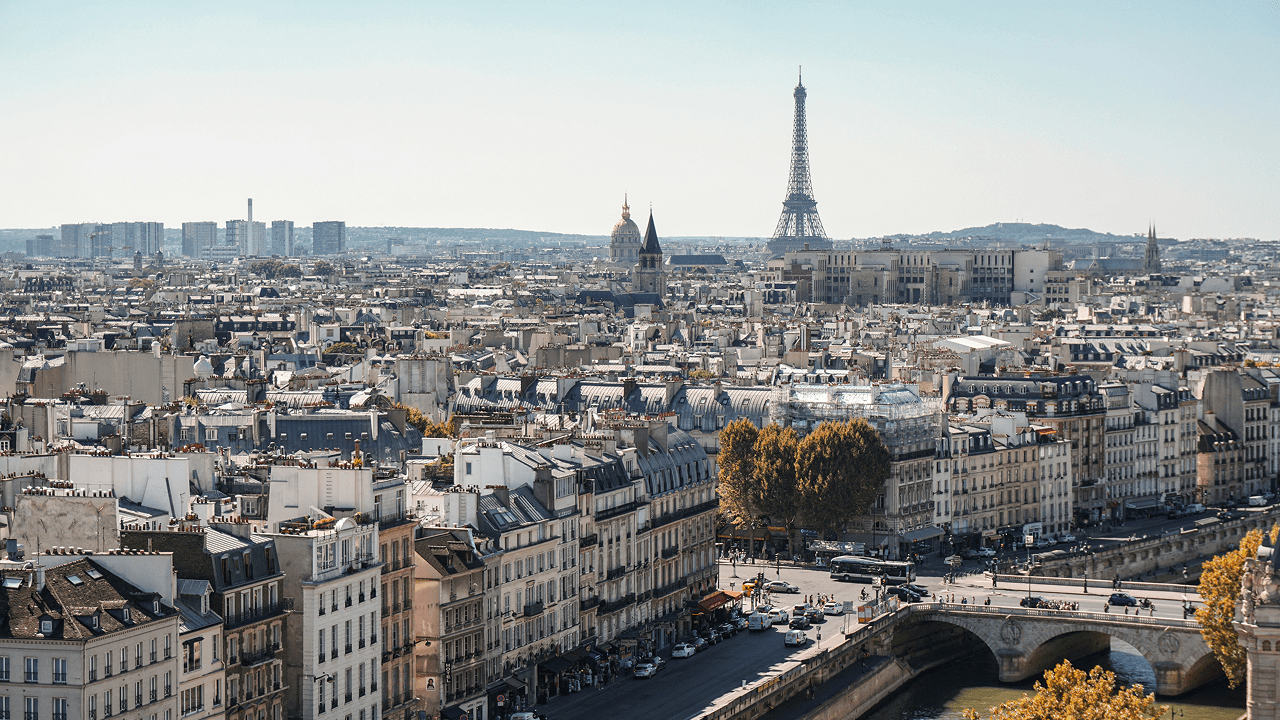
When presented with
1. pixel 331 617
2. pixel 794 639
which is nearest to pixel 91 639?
pixel 331 617

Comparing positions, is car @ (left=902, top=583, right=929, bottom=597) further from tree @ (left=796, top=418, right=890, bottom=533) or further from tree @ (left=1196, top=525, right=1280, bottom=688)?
tree @ (left=1196, top=525, right=1280, bottom=688)

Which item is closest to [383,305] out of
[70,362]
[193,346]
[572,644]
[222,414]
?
Result: [193,346]

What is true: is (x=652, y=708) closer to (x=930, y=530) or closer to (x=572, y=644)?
(x=572, y=644)

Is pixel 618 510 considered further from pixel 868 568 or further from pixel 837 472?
pixel 837 472

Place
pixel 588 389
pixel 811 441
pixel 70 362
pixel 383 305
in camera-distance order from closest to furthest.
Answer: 1. pixel 811 441
2. pixel 588 389
3. pixel 70 362
4. pixel 383 305

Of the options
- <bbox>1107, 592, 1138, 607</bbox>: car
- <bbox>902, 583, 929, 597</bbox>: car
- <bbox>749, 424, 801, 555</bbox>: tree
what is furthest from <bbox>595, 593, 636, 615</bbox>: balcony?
<bbox>1107, 592, 1138, 607</bbox>: car

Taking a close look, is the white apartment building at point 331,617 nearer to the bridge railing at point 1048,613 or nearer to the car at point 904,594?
the bridge railing at point 1048,613

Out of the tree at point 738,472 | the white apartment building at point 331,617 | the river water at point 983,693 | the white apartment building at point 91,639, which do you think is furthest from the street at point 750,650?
the white apartment building at point 91,639
